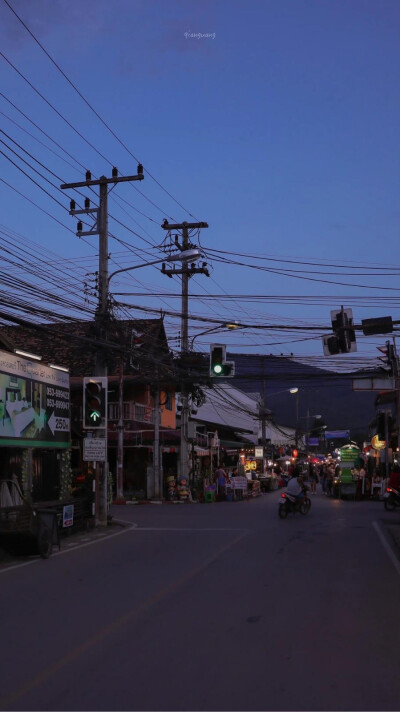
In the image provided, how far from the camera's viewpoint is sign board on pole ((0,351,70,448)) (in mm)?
19938

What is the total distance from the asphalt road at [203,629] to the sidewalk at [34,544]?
72 cm

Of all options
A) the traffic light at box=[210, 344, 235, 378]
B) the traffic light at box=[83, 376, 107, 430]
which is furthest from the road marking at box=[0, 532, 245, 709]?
the traffic light at box=[210, 344, 235, 378]

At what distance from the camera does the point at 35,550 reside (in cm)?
1659

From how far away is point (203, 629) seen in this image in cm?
898

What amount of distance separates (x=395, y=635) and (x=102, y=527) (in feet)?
53.6

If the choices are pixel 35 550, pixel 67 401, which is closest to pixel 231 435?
pixel 67 401

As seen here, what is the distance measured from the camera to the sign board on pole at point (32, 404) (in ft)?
65.4

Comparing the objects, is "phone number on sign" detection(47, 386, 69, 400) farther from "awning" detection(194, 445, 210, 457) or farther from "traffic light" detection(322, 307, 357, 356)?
"awning" detection(194, 445, 210, 457)

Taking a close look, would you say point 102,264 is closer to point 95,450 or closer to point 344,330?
point 95,450

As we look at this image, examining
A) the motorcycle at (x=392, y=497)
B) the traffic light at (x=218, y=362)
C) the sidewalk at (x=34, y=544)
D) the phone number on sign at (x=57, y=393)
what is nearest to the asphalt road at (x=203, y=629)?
the sidewalk at (x=34, y=544)

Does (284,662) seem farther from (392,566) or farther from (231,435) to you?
(231,435)

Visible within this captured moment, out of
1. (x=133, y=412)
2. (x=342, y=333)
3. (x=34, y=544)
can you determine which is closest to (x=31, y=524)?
(x=34, y=544)

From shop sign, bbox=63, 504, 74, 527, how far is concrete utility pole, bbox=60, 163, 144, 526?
2693 millimetres

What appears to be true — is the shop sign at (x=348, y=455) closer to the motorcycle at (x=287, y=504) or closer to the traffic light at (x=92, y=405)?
the motorcycle at (x=287, y=504)
